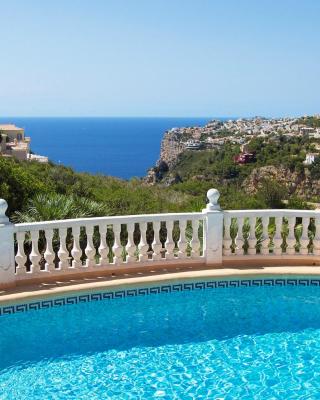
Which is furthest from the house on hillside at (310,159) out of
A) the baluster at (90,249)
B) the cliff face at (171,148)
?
the baluster at (90,249)

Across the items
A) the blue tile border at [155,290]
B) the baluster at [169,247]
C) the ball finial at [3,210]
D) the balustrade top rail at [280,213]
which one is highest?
the ball finial at [3,210]

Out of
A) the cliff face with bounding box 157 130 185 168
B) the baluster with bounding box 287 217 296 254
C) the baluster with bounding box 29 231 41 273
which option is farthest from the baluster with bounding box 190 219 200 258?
the cliff face with bounding box 157 130 185 168

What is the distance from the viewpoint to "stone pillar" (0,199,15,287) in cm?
591

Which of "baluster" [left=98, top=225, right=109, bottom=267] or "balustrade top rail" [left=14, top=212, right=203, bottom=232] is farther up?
"balustrade top rail" [left=14, top=212, right=203, bottom=232]

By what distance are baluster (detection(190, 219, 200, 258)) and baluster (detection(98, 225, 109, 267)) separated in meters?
1.18

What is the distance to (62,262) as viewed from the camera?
638cm

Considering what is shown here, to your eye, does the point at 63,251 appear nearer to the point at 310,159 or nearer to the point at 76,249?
the point at 76,249

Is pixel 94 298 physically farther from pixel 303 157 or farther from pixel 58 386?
pixel 303 157

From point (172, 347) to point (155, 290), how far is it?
1.27m

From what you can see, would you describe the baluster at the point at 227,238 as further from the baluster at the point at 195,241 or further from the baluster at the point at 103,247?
the baluster at the point at 103,247

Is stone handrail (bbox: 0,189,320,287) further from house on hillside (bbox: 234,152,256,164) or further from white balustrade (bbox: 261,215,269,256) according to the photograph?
house on hillside (bbox: 234,152,256,164)

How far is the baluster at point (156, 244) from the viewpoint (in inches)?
261

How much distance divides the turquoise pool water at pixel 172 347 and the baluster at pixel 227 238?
1.91 feet

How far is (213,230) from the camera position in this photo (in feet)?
22.4
